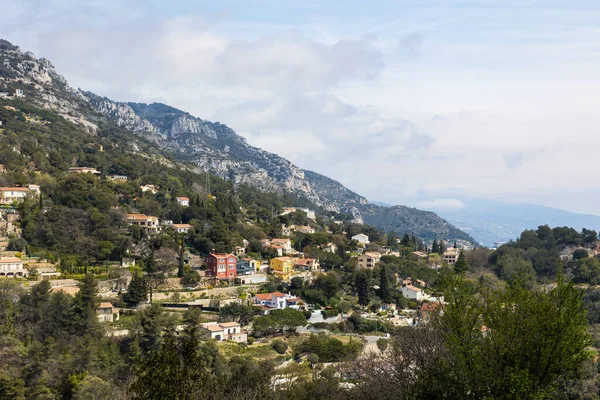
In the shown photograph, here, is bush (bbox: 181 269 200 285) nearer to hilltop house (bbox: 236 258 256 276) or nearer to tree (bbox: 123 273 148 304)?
hilltop house (bbox: 236 258 256 276)

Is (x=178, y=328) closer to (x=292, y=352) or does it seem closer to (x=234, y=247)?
(x=292, y=352)

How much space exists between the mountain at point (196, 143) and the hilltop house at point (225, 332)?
210 feet

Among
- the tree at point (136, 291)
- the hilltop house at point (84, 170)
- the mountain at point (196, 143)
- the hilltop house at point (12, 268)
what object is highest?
the mountain at point (196, 143)

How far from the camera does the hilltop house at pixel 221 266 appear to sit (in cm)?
4128

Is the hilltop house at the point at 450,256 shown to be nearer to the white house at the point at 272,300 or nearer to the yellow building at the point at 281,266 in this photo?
the yellow building at the point at 281,266

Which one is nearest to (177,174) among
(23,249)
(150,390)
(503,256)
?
(23,249)

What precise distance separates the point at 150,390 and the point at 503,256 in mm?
58716

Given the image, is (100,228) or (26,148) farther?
(26,148)

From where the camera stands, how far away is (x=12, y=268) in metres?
32.2

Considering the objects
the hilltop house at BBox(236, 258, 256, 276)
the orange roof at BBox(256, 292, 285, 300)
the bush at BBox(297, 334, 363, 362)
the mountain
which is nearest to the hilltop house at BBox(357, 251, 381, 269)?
the hilltop house at BBox(236, 258, 256, 276)

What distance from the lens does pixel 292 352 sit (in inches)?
1254

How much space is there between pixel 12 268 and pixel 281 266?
22.5 metres

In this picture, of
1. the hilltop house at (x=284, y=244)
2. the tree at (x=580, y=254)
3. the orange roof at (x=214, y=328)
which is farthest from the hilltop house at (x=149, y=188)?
the tree at (x=580, y=254)

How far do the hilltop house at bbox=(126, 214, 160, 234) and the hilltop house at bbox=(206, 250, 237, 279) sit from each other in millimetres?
6759
